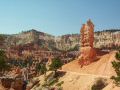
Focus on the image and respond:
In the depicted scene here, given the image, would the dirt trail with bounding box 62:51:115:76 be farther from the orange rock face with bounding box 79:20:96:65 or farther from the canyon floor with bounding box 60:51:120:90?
the orange rock face with bounding box 79:20:96:65

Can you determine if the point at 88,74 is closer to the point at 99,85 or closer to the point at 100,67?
the point at 100,67

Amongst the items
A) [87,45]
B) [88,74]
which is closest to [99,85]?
[88,74]

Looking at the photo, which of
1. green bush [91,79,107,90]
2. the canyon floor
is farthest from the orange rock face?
green bush [91,79,107,90]

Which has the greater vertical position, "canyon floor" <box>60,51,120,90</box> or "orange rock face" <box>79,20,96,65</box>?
"orange rock face" <box>79,20,96,65</box>

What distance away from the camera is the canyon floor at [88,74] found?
7925 centimetres

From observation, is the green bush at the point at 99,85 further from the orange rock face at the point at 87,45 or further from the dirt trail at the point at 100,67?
the orange rock face at the point at 87,45

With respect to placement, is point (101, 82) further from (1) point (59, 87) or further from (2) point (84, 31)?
(2) point (84, 31)

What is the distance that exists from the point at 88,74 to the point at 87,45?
15440mm

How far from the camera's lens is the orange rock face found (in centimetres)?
9694

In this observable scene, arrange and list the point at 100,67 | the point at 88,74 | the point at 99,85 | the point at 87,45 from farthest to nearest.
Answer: the point at 87,45 → the point at 100,67 → the point at 88,74 → the point at 99,85

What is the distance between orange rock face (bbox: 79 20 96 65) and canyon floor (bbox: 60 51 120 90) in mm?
2549

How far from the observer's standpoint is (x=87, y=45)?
99188 millimetres

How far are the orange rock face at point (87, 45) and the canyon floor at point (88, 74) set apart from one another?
2.55 m

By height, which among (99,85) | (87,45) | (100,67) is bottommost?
(99,85)
